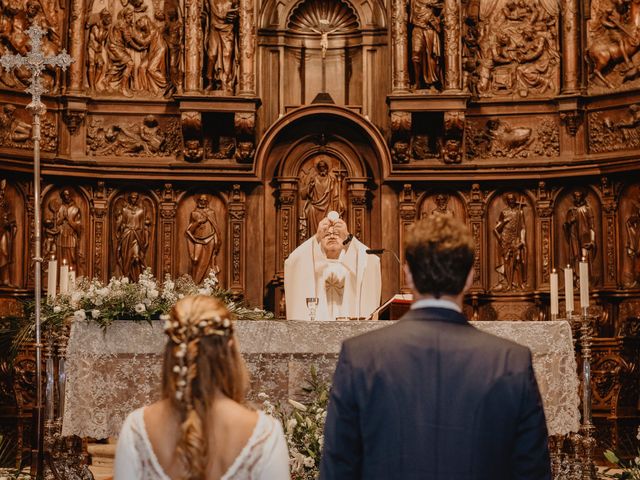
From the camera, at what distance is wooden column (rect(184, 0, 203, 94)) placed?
13.6 metres

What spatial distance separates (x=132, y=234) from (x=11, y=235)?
1.55 meters

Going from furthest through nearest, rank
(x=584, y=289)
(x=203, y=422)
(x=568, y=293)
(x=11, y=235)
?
(x=11, y=235)
(x=568, y=293)
(x=584, y=289)
(x=203, y=422)

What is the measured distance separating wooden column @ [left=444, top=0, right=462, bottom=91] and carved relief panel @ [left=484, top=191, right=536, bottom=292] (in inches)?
64.9

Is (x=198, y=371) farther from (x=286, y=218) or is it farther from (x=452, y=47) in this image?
(x=452, y=47)

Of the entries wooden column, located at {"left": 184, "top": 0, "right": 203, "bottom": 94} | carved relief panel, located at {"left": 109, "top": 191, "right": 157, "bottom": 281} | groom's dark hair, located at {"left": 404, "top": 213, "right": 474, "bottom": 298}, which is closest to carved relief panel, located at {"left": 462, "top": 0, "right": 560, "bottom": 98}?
wooden column, located at {"left": 184, "top": 0, "right": 203, "bottom": 94}

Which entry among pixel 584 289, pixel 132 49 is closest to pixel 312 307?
pixel 584 289

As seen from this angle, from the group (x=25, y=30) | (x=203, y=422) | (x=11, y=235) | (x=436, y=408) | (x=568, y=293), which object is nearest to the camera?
(x=203, y=422)

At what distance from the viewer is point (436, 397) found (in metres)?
3.24

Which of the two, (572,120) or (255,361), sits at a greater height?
(572,120)

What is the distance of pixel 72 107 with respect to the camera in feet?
44.7

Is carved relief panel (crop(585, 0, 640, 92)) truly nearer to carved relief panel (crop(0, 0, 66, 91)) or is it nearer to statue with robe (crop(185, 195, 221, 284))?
statue with robe (crop(185, 195, 221, 284))

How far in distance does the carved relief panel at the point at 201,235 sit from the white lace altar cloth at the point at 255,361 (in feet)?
19.2

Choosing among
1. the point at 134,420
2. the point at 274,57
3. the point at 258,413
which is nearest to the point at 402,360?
the point at 258,413

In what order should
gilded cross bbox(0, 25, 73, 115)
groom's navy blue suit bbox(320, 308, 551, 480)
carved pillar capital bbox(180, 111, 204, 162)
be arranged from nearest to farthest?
1. groom's navy blue suit bbox(320, 308, 551, 480)
2. gilded cross bbox(0, 25, 73, 115)
3. carved pillar capital bbox(180, 111, 204, 162)
